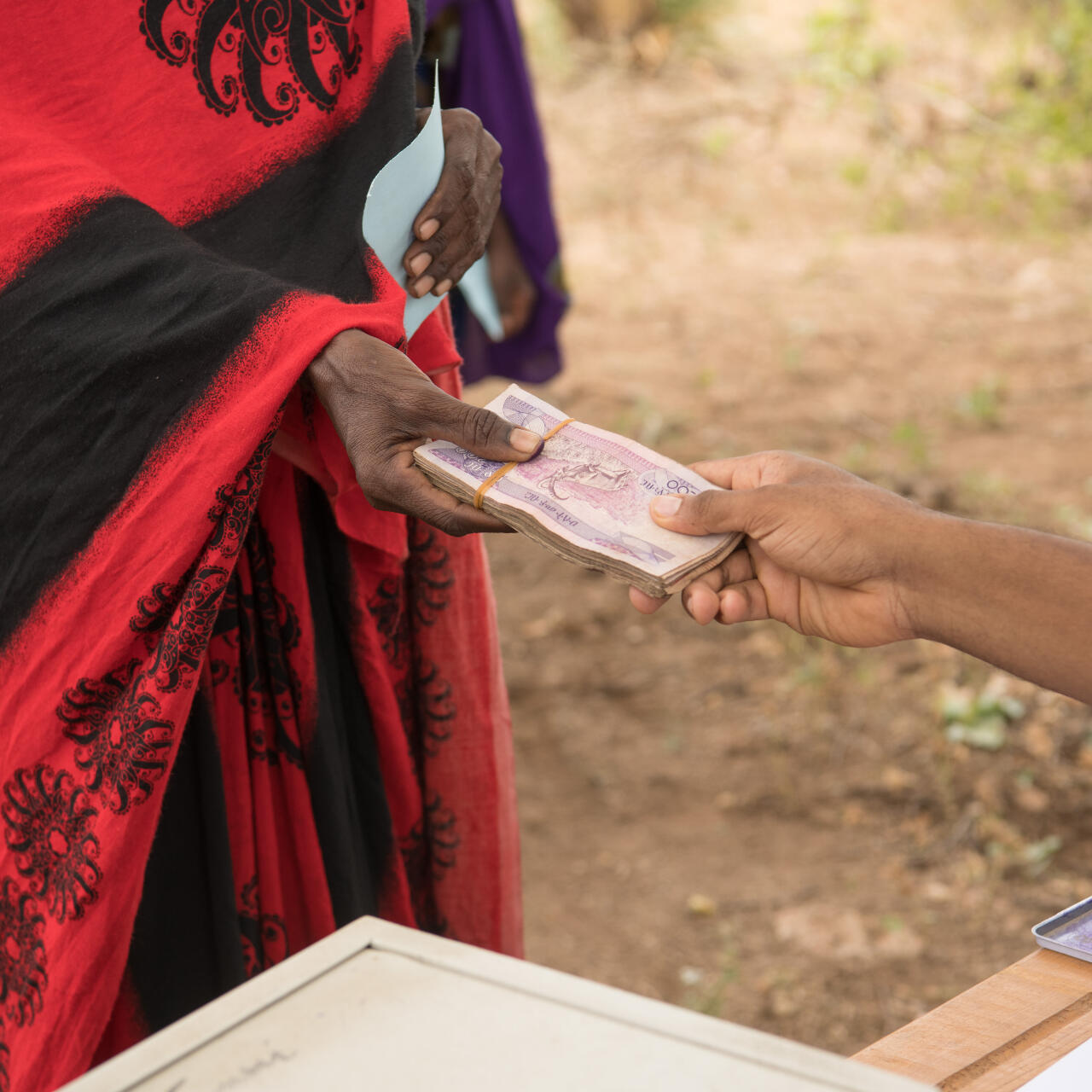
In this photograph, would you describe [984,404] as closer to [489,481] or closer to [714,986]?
[714,986]

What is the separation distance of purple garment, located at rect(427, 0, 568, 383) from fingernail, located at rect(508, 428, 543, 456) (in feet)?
5.53

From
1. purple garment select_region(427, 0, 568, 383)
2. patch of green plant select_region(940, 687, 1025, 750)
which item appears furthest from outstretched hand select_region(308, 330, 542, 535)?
patch of green plant select_region(940, 687, 1025, 750)

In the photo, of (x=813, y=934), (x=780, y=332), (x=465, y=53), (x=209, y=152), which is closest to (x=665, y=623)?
(x=813, y=934)

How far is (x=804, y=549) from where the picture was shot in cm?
128

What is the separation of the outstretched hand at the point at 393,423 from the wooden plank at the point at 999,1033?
2.12ft


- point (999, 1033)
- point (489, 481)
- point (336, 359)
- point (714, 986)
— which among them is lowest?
point (714, 986)

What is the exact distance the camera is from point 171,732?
120 cm

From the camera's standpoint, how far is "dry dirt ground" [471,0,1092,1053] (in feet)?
8.15

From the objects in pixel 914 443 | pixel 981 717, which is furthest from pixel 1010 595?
pixel 914 443

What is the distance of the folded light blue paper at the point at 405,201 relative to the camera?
4.49ft

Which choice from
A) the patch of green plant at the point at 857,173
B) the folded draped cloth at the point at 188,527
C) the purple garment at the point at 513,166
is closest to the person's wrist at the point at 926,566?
the folded draped cloth at the point at 188,527

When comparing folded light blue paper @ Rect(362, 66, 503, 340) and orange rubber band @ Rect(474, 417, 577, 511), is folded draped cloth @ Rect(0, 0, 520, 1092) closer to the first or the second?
folded light blue paper @ Rect(362, 66, 503, 340)

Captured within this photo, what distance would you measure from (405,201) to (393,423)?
1.08 ft

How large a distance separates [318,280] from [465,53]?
70.5 inches
